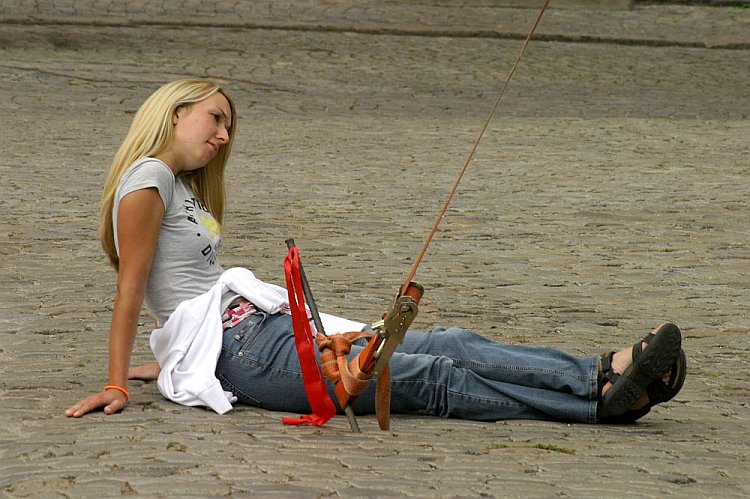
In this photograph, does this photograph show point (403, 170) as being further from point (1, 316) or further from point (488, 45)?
point (488, 45)

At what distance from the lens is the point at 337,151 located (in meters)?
11.6

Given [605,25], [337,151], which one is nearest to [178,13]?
[605,25]

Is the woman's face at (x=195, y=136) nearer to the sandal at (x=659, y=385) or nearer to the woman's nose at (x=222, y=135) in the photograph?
the woman's nose at (x=222, y=135)

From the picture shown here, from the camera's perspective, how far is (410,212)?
30.1ft

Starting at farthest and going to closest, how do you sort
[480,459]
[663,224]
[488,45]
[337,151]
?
[488,45], [337,151], [663,224], [480,459]

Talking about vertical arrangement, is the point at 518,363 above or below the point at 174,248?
below

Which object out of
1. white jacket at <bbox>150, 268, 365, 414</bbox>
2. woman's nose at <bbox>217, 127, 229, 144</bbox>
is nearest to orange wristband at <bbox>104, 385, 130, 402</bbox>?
white jacket at <bbox>150, 268, 365, 414</bbox>

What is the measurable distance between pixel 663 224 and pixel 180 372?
5182 mm

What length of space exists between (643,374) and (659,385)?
0.31 feet

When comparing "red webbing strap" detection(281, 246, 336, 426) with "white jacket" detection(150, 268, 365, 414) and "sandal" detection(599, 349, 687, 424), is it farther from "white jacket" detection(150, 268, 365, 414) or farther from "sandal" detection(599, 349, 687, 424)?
"sandal" detection(599, 349, 687, 424)

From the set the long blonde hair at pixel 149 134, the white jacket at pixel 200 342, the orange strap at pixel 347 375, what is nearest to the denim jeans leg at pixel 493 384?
the orange strap at pixel 347 375

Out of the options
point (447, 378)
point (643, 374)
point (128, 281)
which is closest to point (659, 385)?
point (643, 374)

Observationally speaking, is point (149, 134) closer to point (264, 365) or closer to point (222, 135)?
point (222, 135)

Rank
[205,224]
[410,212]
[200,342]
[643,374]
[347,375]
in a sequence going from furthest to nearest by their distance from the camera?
[410,212] → [205,224] → [200,342] → [643,374] → [347,375]
